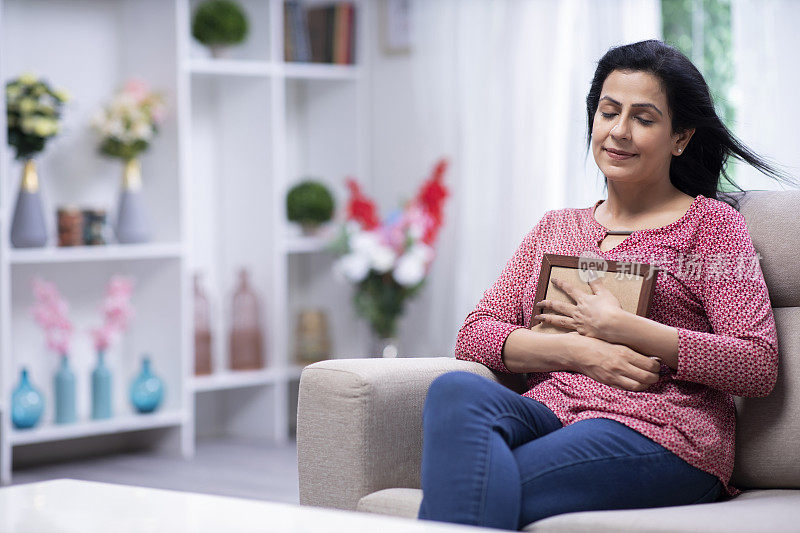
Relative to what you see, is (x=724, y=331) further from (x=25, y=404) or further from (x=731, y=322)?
(x=25, y=404)

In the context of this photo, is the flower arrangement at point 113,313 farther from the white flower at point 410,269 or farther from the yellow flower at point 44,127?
the white flower at point 410,269

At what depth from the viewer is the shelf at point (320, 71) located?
13.8 ft

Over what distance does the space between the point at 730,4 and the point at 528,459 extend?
2300 millimetres

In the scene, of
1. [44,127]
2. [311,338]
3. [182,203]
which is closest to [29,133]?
[44,127]

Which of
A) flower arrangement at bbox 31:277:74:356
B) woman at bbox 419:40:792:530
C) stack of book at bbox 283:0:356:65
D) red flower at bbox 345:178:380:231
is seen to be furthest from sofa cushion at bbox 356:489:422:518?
stack of book at bbox 283:0:356:65

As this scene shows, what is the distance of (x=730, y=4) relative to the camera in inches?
137

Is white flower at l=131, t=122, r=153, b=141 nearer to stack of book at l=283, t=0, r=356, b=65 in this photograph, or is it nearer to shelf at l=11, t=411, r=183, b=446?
stack of book at l=283, t=0, r=356, b=65

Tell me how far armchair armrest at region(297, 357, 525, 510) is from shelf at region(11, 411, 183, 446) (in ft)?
6.20

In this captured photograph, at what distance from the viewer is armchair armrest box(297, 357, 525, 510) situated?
183 centimetres

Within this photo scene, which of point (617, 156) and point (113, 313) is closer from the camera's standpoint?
point (617, 156)

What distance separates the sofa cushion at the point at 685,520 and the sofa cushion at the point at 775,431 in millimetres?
196

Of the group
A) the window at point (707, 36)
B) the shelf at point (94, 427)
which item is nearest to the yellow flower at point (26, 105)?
the shelf at point (94, 427)

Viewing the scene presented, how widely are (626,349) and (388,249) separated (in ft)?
7.14

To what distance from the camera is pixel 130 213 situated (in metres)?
3.76
